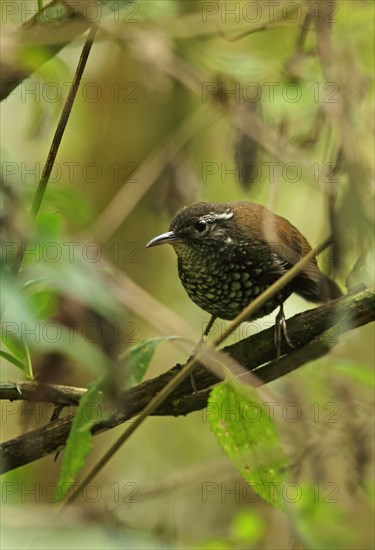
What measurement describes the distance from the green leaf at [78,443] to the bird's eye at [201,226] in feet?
5.38

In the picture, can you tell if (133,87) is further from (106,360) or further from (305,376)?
(106,360)

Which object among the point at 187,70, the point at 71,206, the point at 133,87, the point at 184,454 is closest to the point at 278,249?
the point at 187,70

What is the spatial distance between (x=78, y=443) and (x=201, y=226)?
6.12 feet

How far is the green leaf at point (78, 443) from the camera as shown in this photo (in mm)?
2008

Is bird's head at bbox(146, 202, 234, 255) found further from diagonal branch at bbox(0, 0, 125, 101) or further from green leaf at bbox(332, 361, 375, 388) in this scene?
diagonal branch at bbox(0, 0, 125, 101)

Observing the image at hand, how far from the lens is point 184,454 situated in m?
7.01

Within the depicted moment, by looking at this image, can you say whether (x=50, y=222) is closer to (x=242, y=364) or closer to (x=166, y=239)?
(x=242, y=364)

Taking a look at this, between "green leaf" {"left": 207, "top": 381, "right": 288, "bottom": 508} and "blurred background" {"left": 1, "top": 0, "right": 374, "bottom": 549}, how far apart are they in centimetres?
34

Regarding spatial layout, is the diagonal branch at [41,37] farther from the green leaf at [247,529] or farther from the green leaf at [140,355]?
the green leaf at [247,529]

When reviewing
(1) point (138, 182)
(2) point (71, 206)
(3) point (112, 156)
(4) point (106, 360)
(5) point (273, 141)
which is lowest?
(4) point (106, 360)

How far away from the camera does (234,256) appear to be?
372cm

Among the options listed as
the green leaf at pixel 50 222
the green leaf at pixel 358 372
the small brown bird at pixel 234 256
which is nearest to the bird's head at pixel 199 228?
the small brown bird at pixel 234 256

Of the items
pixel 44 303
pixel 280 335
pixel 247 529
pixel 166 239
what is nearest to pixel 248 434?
pixel 44 303

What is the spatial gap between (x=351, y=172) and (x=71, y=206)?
34.7 inches
